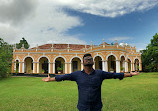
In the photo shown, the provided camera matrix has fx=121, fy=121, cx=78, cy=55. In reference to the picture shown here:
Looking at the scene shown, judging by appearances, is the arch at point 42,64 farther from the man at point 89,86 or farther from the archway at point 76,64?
the man at point 89,86

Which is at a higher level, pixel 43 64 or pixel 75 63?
pixel 75 63

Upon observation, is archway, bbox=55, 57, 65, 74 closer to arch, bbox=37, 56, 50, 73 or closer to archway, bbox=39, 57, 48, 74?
arch, bbox=37, 56, 50, 73

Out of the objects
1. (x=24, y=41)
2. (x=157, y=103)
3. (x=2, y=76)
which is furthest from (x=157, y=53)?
(x=24, y=41)

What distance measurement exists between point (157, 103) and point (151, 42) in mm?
14910

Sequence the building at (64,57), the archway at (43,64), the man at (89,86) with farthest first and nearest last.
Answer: the archway at (43,64) → the building at (64,57) → the man at (89,86)

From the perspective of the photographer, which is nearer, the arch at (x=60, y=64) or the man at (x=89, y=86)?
the man at (x=89, y=86)

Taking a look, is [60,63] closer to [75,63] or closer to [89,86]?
[75,63]

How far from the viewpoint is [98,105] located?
2.04 meters

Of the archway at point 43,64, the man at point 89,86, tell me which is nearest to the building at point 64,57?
the archway at point 43,64

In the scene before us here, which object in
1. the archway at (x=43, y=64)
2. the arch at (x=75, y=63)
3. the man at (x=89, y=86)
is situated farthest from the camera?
the arch at (x=75, y=63)

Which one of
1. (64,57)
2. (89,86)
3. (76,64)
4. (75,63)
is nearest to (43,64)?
(64,57)

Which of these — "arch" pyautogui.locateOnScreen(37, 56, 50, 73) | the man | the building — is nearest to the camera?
the man

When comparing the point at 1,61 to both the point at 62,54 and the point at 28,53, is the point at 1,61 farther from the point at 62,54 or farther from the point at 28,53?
the point at 62,54

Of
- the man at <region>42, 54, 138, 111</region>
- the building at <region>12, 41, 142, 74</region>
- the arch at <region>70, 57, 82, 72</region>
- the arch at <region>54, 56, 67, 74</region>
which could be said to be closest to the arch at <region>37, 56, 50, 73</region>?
the building at <region>12, 41, 142, 74</region>
